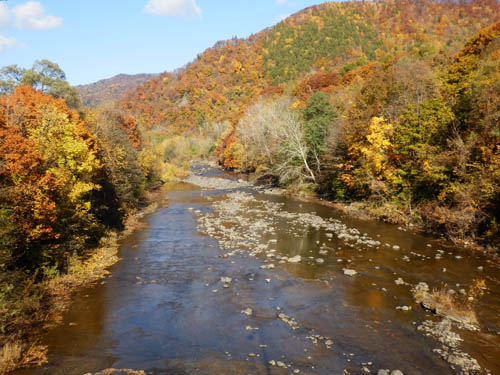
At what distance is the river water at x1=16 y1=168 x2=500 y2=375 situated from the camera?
30.7ft

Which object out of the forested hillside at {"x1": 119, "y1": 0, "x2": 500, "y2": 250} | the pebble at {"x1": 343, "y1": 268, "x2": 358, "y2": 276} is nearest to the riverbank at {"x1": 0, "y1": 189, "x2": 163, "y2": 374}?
the pebble at {"x1": 343, "y1": 268, "x2": 358, "y2": 276}

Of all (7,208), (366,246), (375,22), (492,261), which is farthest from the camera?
(375,22)

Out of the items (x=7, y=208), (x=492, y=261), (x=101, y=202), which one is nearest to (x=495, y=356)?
(x=492, y=261)

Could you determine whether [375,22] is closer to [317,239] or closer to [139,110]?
[139,110]

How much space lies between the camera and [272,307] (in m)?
12.7

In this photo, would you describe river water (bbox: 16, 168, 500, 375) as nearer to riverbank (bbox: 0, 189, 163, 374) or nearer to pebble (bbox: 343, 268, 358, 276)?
pebble (bbox: 343, 268, 358, 276)

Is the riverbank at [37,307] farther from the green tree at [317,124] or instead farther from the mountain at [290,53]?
the mountain at [290,53]

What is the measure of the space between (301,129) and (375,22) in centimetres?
14709

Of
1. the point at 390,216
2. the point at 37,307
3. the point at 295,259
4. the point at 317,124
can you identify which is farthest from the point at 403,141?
the point at 37,307

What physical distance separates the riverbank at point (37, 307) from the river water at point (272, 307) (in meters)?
0.46

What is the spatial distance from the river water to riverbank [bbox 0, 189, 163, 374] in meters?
0.46

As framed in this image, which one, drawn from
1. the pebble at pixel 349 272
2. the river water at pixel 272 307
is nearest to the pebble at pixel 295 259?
the river water at pixel 272 307

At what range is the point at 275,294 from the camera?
13.8 m

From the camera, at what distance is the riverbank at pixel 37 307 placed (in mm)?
9367
